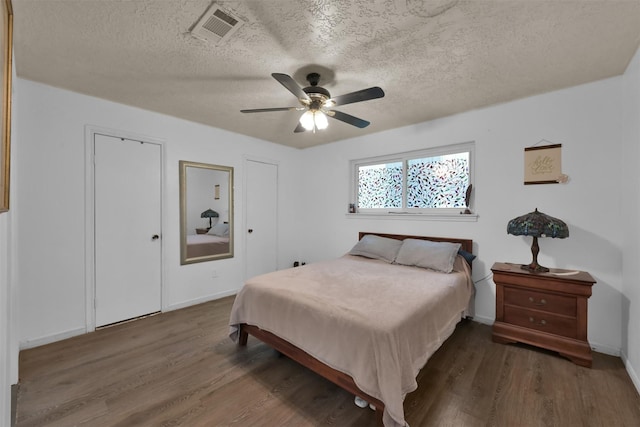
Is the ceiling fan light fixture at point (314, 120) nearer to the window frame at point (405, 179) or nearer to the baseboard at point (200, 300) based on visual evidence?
the window frame at point (405, 179)

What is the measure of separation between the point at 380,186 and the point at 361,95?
216 cm

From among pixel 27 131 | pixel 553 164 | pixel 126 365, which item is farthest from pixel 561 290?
pixel 27 131

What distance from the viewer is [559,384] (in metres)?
1.98

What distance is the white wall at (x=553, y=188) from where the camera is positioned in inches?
95.0

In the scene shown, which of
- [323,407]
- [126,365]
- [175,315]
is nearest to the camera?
[323,407]

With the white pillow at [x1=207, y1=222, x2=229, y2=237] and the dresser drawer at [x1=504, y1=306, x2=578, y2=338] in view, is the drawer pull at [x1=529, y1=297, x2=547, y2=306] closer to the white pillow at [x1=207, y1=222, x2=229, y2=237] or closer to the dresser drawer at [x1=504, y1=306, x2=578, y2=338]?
the dresser drawer at [x1=504, y1=306, x2=578, y2=338]

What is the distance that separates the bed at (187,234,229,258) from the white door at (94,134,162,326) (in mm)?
400

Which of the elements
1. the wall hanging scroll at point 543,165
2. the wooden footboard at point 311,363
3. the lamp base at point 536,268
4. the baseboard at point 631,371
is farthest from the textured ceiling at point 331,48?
the baseboard at point 631,371

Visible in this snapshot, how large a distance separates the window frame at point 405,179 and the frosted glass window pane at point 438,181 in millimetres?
52

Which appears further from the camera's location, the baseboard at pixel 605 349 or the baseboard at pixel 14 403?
the baseboard at pixel 605 349

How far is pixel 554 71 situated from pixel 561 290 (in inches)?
73.0

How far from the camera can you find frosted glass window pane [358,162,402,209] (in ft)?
12.8

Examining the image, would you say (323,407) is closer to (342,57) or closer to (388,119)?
(342,57)

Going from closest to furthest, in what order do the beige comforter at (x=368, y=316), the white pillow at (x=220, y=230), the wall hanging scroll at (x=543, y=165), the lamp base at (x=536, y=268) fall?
1. the beige comforter at (x=368, y=316)
2. the lamp base at (x=536, y=268)
3. the wall hanging scroll at (x=543, y=165)
4. the white pillow at (x=220, y=230)
